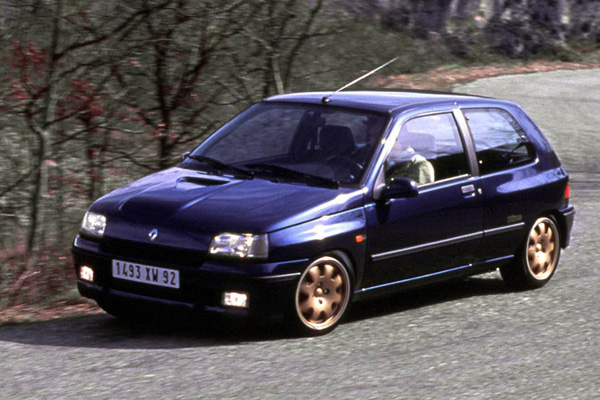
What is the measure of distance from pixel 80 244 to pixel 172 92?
12.0 feet

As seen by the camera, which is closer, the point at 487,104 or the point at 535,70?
the point at 487,104

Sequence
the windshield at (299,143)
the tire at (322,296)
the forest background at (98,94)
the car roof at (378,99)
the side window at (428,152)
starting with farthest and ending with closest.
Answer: the forest background at (98,94) < the car roof at (378,99) < the side window at (428,152) < the windshield at (299,143) < the tire at (322,296)

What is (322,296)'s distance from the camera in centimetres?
705

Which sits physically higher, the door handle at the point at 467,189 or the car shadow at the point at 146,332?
the door handle at the point at 467,189

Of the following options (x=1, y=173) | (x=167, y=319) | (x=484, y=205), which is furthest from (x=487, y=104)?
(x=1, y=173)

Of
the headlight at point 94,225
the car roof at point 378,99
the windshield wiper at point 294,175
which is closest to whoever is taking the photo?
the headlight at point 94,225

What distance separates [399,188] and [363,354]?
126cm

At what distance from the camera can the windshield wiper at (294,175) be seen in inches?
289

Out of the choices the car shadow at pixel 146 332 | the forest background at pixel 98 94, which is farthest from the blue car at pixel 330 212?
the forest background at pixel 98 94

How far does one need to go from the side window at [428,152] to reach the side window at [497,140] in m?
0.23

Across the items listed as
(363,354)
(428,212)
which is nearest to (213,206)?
(363,354)

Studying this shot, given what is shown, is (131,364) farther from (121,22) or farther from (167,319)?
(121,22)

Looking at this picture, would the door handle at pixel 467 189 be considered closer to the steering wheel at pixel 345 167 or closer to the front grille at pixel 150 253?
the steering wheel at pixel 345 167

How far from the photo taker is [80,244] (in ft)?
23.8
